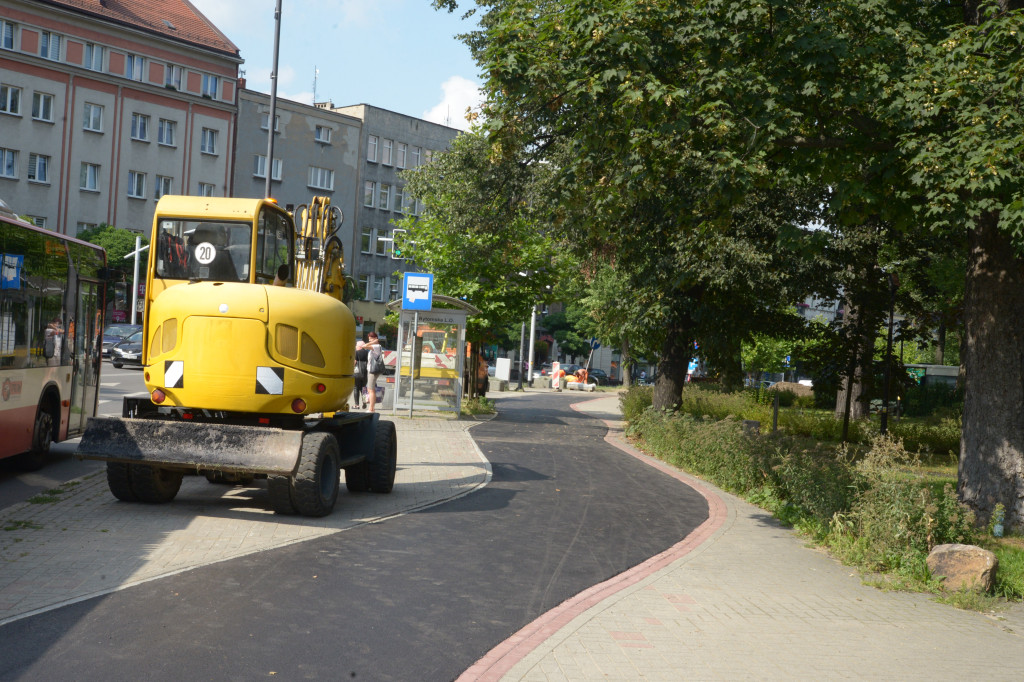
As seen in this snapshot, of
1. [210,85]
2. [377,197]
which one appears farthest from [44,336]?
[377,197]

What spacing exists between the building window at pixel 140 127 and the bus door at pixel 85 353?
4427 cm

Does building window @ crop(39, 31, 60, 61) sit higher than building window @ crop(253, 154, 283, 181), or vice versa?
building window @ crop(39, 31, 60, 61)

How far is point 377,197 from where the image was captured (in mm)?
72062

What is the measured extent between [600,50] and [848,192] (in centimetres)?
298

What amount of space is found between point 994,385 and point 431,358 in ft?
52.5

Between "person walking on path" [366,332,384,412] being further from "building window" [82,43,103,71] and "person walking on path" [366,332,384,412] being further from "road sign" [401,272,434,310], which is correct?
"building window" [82,43,103,71]

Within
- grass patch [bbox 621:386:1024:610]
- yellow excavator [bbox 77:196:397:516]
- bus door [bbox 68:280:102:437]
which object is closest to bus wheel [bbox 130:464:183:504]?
yellow excavator [bbox 77:196:397:516]

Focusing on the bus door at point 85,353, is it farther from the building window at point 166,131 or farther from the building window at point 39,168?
the building window at point 166,131

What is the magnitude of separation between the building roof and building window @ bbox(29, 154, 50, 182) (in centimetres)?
758

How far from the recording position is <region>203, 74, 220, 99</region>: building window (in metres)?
58.1

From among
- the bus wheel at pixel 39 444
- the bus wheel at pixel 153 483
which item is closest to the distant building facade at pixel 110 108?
the bus wheel at pixel 39 444

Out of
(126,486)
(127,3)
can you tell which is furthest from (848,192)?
(127,3)

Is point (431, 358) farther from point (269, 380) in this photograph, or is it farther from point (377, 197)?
point (377, 197)

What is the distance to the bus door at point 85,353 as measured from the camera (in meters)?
13.5
